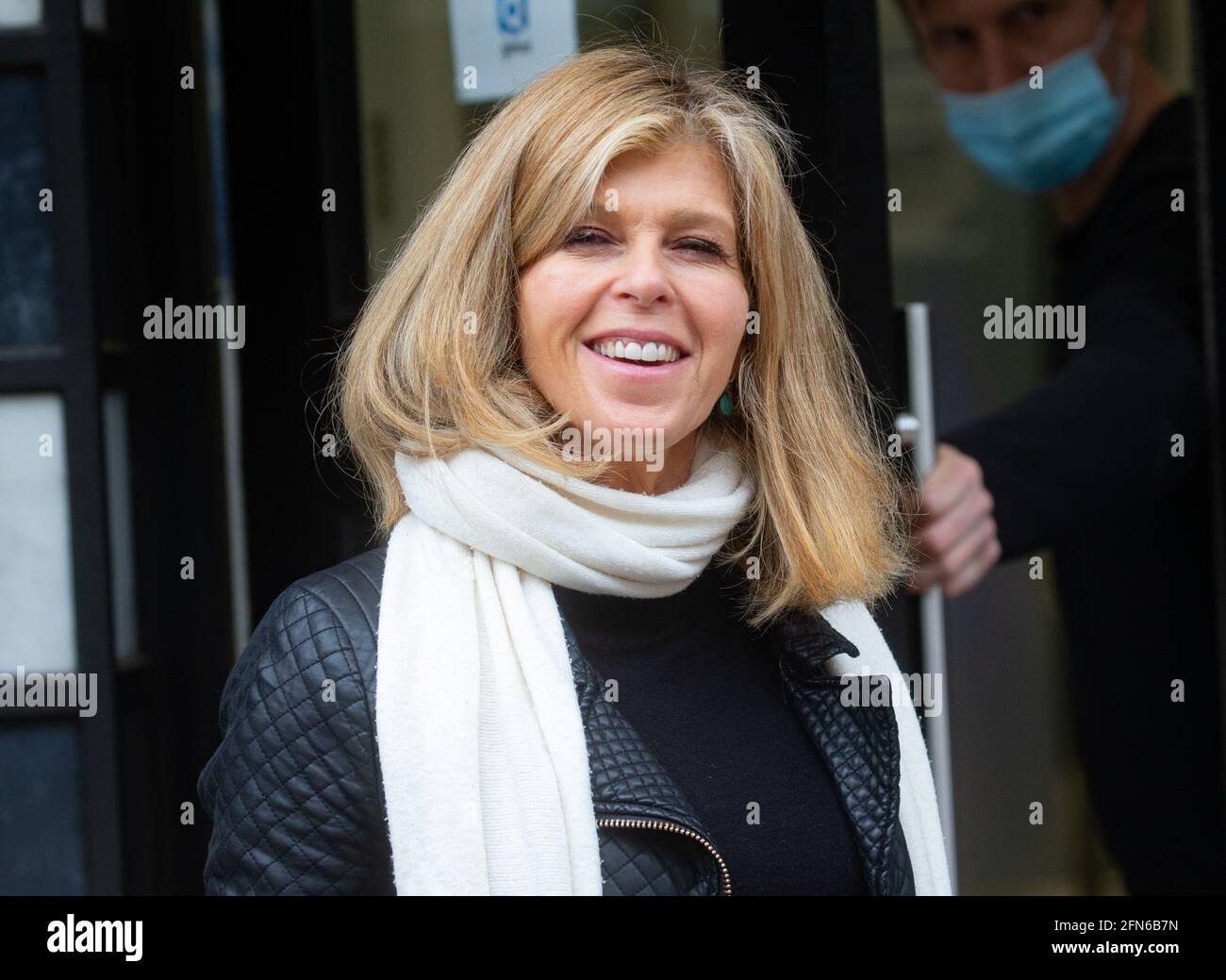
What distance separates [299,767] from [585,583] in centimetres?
46

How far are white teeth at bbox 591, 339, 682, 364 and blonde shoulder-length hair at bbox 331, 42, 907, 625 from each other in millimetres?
123

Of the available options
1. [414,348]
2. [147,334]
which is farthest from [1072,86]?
[147,334]

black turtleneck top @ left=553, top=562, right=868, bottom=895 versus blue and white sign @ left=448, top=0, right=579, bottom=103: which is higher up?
blue and white sign @ left=448, top=0, right=579, bottom=103

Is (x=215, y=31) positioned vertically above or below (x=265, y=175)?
above

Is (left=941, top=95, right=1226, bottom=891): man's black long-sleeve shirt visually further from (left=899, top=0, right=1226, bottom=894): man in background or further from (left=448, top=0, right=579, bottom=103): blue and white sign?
(left=448, top=0, right=579, bottom=103): blue and white sign

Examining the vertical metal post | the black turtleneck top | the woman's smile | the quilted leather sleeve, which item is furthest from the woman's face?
the vertical metal post

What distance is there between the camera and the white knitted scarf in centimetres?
177

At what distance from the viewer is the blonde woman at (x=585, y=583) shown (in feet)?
5.76

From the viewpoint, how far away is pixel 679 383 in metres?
1.96

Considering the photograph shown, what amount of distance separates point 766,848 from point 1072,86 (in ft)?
5.23

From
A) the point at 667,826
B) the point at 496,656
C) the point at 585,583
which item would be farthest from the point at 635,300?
the point at 667,826

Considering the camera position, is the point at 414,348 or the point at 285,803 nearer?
the point at 285,803

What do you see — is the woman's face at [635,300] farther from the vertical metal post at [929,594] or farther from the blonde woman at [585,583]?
the vertical metal post at [929,594]

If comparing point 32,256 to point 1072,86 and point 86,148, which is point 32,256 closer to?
point 86,148
